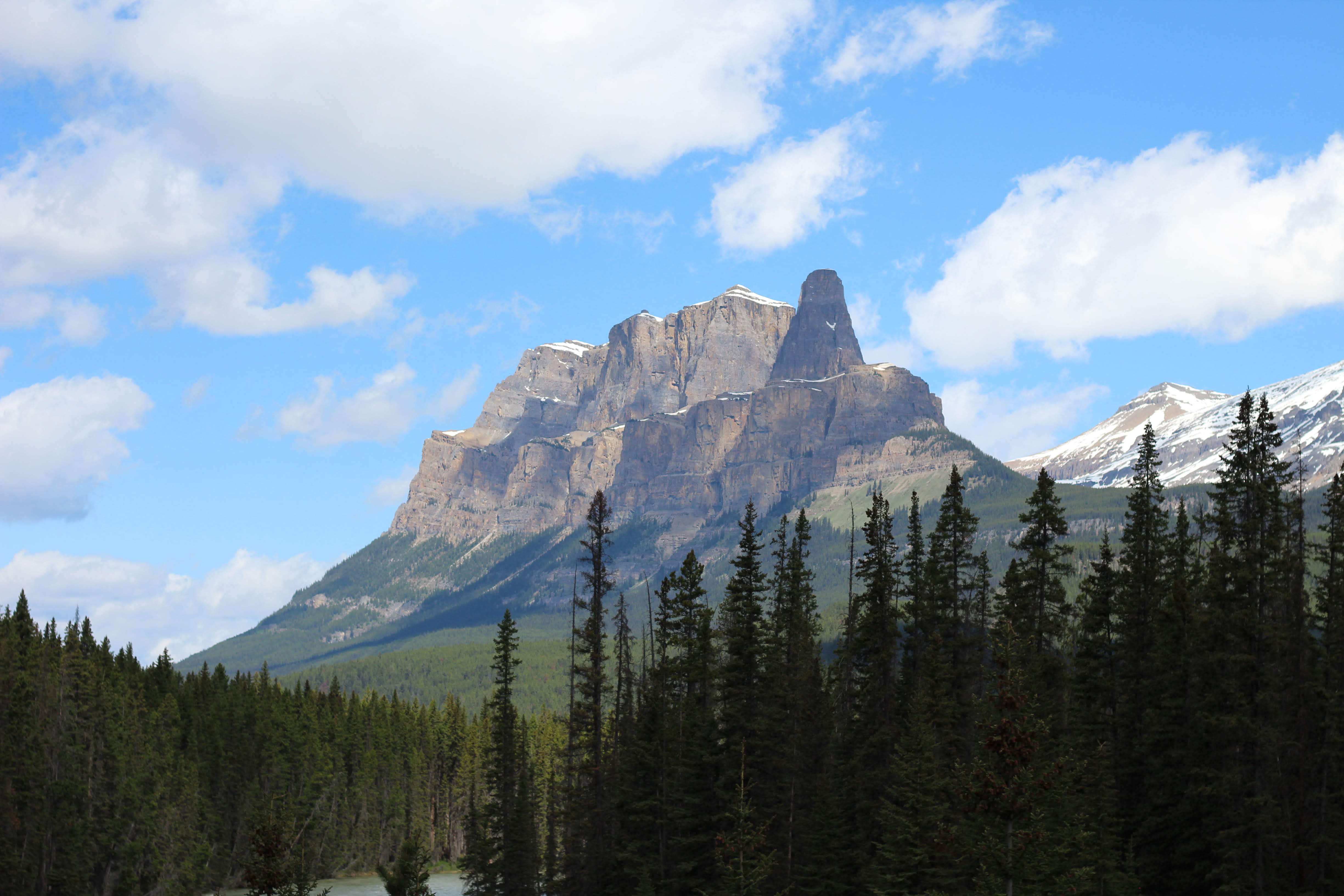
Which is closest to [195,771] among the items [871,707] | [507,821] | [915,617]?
[507,821]

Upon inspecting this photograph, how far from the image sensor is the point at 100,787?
81000 millimetres

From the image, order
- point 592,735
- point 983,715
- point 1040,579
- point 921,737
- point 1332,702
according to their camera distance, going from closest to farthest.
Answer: point 983,715 → point 1332,702 → point 921,737 → point 1040,579 → point 592,735

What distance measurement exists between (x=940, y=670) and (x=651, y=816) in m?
16.2

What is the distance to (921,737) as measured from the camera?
48531mm

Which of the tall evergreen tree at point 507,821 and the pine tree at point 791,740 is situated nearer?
the pine tree at point 791,740

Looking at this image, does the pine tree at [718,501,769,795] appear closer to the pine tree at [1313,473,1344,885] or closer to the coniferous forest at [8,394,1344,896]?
the coniferous forest at [8,394,1344,896]

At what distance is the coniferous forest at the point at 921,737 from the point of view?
42.1 meters

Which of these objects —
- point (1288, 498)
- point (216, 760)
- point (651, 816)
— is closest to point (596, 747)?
point (651, 816)

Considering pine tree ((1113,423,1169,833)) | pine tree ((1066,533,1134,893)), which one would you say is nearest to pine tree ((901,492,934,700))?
pine tree ((1066,533,1134,893))

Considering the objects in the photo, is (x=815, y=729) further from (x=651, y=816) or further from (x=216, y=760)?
(x=216, y=760)

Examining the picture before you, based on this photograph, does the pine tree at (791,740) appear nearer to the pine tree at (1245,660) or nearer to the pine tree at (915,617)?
the pine tree at (915,617)

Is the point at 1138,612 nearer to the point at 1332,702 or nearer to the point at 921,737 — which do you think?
the point at 1332,702

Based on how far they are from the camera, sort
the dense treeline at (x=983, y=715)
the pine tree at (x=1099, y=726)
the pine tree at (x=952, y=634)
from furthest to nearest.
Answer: the pine tree at (x=952, y=634)
the pine tree at (x=1099, y=726)
the dense treeline at (x=983, y=715)

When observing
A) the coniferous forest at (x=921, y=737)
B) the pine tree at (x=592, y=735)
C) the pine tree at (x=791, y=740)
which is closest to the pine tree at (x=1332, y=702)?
the coniferous forest at (x=921, y=737)
